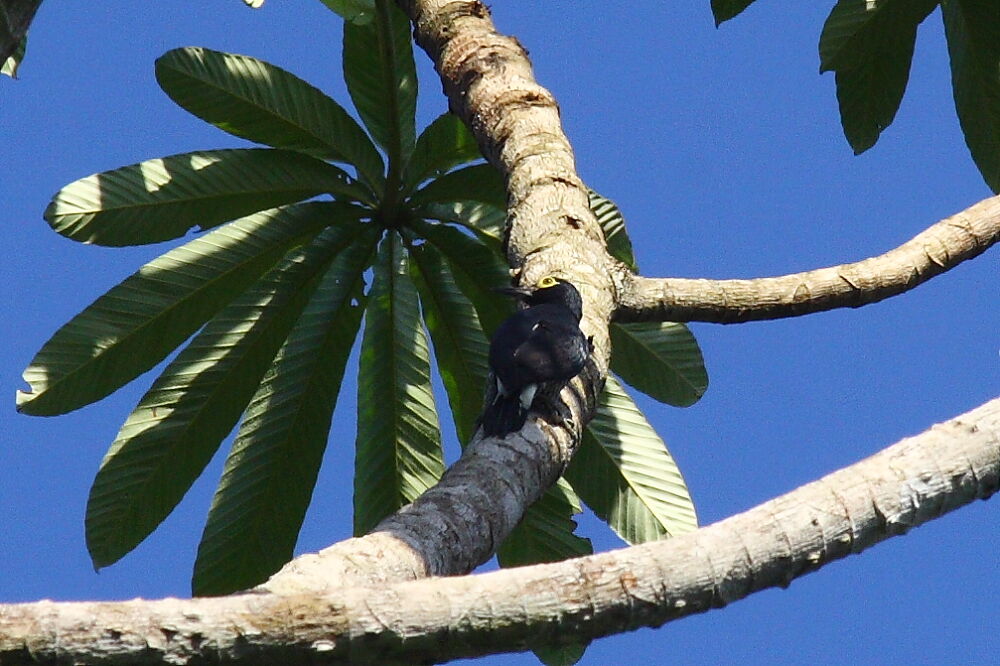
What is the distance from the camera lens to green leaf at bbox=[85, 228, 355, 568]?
5117 mm

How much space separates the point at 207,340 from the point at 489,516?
7.98 ft

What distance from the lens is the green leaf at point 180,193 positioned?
16.3ft

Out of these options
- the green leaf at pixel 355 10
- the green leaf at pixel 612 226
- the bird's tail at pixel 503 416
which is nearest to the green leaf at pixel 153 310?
the green leaf at pixel 355 10

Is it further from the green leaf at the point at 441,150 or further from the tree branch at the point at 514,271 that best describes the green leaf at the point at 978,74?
the green leaf at the point at 441,150

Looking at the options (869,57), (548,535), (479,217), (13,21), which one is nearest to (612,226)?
(479,217)

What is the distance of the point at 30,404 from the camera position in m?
4.97

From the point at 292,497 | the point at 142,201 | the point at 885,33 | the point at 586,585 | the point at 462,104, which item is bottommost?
the point at 586,585

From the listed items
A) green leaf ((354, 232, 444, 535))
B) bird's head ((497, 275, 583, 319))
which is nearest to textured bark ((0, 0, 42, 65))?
bird's head ((497, 275, 583, 319))

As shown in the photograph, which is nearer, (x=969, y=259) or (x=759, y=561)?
(x=759, y=561)

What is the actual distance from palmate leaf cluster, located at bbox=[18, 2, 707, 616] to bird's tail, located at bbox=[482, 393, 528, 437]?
1.56 metres

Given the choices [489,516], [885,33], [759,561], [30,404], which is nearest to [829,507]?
[759,561]

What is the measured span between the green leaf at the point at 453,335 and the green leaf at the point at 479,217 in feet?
0.67

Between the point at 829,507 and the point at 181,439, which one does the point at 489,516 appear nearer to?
the point at 829,507

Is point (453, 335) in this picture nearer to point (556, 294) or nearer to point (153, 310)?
point (153, 310)
